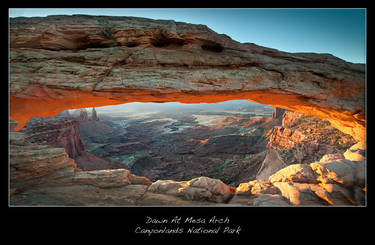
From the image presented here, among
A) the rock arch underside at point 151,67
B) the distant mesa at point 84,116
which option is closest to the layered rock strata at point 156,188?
the rock arch underside at point 151,67

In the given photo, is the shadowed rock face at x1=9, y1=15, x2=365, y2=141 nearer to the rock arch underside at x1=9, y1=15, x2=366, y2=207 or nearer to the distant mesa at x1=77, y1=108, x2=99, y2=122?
the rock arch underside at x1=9, y1=15, x2=366, y2=207

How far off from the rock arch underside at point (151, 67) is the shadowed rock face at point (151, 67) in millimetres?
25

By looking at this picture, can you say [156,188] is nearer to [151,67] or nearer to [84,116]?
[151,67]

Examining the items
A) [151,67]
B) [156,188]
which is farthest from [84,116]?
[151,67]

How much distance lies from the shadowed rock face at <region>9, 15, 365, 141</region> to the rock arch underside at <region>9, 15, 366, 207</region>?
1.0 inches

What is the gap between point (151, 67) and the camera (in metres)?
4.04

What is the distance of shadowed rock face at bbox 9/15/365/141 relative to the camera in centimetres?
378

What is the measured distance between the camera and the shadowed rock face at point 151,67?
12.4 feet

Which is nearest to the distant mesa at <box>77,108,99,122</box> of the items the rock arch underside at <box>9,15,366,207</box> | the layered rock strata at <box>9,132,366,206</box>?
the layered rock strata at <box>9,132,366,206</box>

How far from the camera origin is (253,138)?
22.8 metres

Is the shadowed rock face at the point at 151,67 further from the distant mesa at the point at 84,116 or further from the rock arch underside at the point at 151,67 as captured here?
the distant mesa at the point at 84,116
